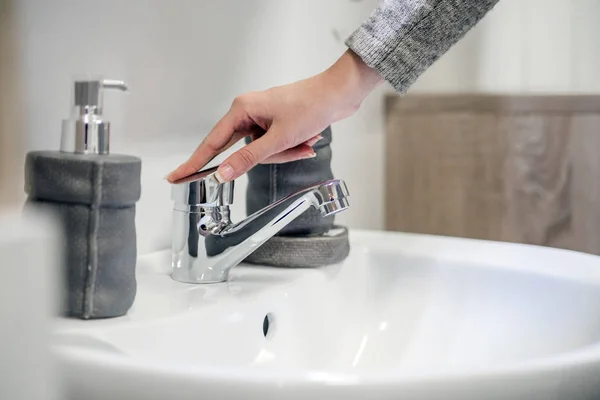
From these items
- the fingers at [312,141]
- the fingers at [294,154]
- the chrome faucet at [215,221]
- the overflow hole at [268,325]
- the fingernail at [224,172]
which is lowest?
the overflow hole at [268,325]

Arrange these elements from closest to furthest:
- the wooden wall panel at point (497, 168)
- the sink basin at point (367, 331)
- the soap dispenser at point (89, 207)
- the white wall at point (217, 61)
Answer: the sink basin at point (367, 331) → the soap dispenser at point (89, 207) → the white wall at point (217, 61) → the wooden wall panel at point (497, 168)

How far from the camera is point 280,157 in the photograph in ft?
2.15

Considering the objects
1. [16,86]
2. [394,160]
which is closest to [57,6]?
[16,86]

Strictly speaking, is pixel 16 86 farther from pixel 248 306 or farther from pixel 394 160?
pixel 394 160

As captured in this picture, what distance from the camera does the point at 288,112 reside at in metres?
0.61

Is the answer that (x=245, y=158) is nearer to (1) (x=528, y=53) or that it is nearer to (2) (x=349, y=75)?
(2) (x=349, y=75)

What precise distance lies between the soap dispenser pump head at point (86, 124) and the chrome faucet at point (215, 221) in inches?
4.7

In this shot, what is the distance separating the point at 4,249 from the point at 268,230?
348 millimetres

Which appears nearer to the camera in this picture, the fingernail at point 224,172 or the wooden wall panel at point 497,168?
the fingernail at point 224,172

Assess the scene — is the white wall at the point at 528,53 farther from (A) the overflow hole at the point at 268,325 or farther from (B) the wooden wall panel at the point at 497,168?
(A) the overflow hole at the point at 268,325

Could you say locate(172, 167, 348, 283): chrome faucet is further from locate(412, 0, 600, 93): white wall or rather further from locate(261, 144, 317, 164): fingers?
locate(412, 0, 600, 93): white wall

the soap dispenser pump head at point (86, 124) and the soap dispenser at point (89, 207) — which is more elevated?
the soap dispenser pump head at point (86, 124)

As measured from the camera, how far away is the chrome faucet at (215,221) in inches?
23.6

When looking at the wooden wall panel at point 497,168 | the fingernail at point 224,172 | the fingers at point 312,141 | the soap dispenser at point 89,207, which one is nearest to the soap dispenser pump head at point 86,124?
the soap dispenser at point 89,207
